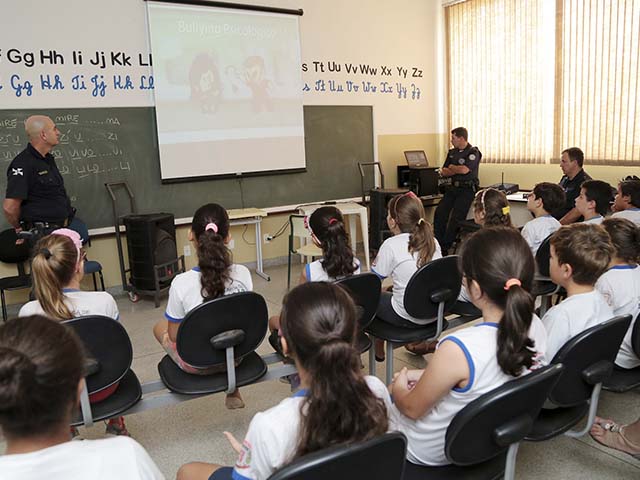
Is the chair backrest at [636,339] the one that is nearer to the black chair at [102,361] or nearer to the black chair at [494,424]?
the black chair at [494,424]

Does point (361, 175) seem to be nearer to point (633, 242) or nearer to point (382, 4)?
Result: point (382, 4)

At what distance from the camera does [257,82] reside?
507cm

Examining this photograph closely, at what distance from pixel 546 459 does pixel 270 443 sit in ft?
4.69

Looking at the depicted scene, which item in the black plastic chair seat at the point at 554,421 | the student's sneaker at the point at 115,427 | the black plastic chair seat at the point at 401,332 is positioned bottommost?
the student's sneaker at the point at 115,427

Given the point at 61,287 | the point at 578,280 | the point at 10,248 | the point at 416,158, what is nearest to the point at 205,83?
the point at 10,248

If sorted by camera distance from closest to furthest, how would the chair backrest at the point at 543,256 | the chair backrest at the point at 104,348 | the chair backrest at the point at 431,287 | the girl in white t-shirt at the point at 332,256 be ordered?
A: the chair backrest at the point at 104,348 < the chair backrest at the point at 431,287 < the girl in white t-shirt at the point at 332,256 < the chair backrest at the point at 543,256

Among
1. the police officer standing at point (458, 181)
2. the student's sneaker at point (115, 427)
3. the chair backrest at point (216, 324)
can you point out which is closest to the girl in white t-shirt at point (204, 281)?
the chair backrest at point (216, 324)

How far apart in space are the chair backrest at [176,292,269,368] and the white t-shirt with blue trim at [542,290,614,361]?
99 cm

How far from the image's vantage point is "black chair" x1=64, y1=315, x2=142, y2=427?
5.18 ft

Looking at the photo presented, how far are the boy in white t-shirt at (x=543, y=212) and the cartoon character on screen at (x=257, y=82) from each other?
2.88m

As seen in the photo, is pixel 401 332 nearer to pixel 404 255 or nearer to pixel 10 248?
pixel 404 255

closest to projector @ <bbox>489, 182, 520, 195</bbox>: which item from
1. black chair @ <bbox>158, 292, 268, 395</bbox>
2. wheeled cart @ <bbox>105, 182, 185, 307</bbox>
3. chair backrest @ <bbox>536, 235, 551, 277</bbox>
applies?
chair backrest @ <bbox>536, 235, 551, 277</bbox>

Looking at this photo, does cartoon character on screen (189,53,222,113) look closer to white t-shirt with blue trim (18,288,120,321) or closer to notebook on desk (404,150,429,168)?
notebook on desk (404,150,429,168)

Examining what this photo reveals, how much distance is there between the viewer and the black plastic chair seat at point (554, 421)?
1.46 m
